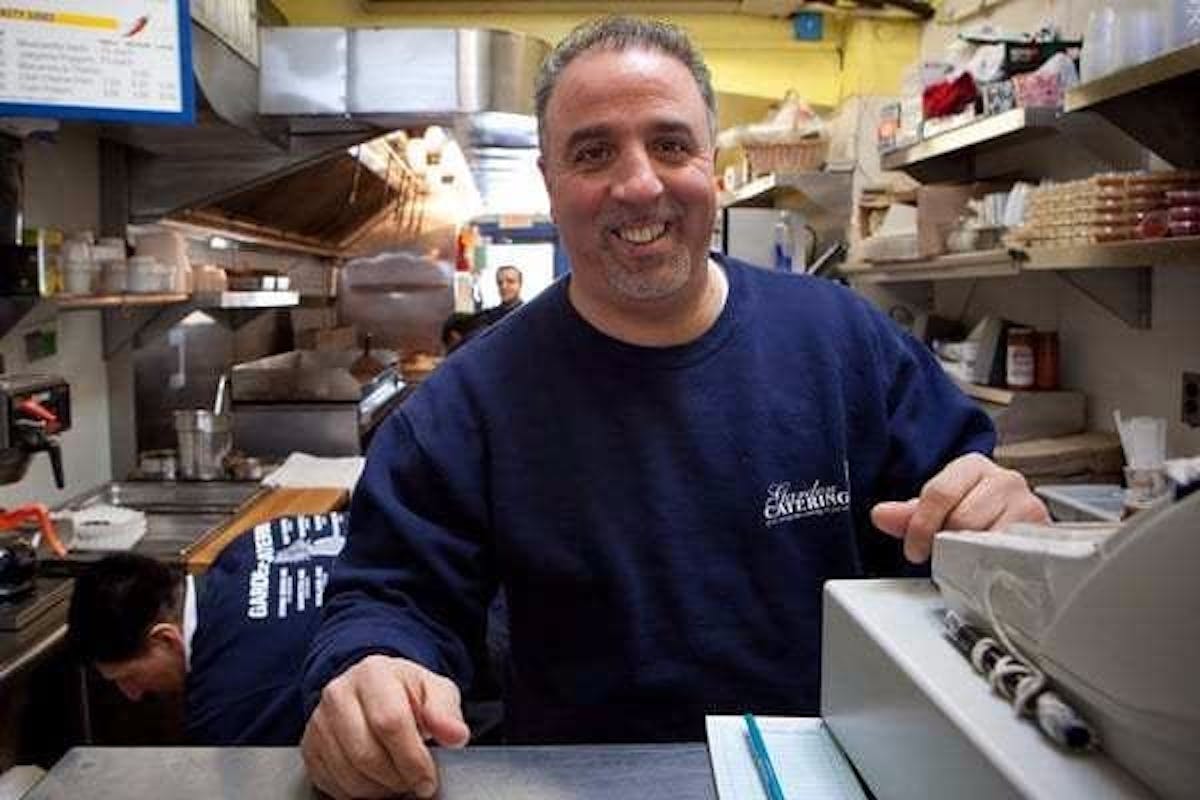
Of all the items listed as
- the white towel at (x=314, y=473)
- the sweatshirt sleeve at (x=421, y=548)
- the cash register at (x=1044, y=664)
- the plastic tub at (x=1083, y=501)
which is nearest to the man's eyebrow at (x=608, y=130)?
the sweatshirt sleeve at (x=421, y=548)

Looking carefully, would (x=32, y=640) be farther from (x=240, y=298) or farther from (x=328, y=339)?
(x=328, y=339)

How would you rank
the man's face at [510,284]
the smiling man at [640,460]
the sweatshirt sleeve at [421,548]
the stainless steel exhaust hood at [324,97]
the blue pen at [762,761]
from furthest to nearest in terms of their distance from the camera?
the man's face at [510,284], the stainless steel exhaust hood at [324,97], the smiling man at [640,460], the sweatshirt sleeve at [421,548], the blue pen at [762,761]

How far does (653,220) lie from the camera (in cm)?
120

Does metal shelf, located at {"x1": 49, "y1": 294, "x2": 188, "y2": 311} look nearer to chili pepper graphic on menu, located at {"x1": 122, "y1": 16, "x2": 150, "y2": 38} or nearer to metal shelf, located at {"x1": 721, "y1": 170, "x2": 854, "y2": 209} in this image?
chili pepper graphic on menu, located at {"x1": 122, "y1": 16, "x2": 150, "y2": 38}

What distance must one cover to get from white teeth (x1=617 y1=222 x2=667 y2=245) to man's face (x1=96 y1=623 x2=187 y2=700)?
62.6 inches

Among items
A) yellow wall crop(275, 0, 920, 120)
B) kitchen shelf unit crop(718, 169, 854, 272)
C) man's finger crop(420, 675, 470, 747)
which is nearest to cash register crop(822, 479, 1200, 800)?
man's finger crop(420, 675, 470, 747)

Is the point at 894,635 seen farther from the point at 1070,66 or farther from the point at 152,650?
the point at 1070,66

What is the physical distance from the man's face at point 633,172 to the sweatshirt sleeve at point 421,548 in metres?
0.27

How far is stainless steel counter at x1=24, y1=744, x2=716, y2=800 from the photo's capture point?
2.62 ft

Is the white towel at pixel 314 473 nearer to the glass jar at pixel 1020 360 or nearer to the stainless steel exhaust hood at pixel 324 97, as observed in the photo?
the stainless steel exhaust hood at pixel 324 97

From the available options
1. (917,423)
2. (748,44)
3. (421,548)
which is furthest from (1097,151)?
(748,44)

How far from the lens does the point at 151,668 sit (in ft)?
7.39

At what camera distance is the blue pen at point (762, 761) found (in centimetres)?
75

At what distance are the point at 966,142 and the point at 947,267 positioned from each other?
1.38 ft
